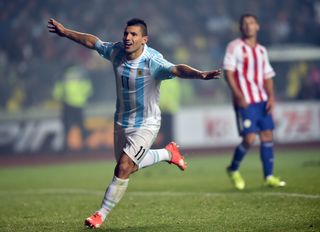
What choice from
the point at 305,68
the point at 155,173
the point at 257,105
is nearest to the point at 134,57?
the point at 257,105

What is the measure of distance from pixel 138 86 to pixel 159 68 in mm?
316

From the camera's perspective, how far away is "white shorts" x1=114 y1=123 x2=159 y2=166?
318 inches

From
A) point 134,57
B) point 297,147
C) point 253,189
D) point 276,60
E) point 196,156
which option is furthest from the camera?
point 276,60

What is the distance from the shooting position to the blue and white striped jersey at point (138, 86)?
8.22 m

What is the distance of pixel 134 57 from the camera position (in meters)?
8.27

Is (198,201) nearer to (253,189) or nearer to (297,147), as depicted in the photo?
(253,189)

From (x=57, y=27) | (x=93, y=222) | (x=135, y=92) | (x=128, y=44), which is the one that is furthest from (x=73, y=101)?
(x=93, y=222)

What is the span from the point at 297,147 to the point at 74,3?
832cm

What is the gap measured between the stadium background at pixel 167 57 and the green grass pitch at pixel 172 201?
448cm

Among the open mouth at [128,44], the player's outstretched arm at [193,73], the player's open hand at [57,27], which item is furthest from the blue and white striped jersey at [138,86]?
the player's open hand at [57,27]

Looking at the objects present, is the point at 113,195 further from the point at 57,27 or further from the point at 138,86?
the point at 57,27

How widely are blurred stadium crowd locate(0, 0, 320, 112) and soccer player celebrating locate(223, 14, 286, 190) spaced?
34.6 ft

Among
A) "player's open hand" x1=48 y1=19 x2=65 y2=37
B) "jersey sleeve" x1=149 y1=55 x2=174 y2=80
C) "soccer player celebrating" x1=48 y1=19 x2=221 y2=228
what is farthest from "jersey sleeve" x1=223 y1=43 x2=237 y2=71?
"player's open hand" x1=48 y1=19 x2=65 y2=37

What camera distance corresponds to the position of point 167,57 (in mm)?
23125
